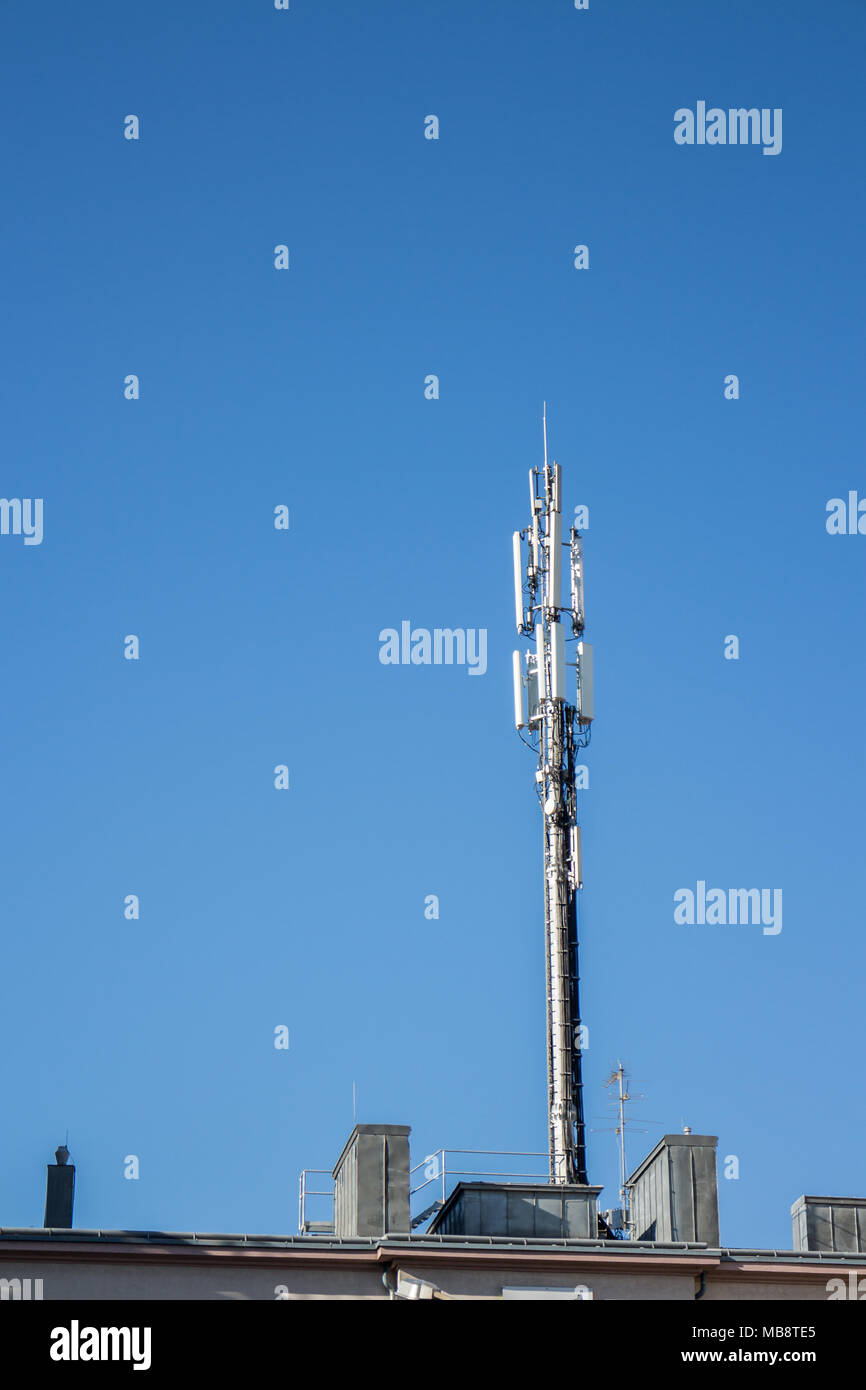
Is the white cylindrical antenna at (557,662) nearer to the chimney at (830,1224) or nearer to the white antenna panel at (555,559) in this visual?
the white antenna panel at (555,559)

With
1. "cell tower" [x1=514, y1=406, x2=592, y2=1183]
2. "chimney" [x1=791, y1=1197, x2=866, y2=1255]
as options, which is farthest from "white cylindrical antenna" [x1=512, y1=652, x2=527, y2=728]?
"chimney" [x1=791, y1=1197, x2=866, y2=1255]

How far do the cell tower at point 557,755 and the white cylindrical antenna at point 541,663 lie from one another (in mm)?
32

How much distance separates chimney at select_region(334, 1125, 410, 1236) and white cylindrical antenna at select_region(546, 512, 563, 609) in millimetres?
37628

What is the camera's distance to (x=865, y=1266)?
42156 mm

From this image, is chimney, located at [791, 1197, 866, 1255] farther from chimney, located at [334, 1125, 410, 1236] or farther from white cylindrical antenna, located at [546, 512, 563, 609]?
white cylindrical antenna, located at [546, 512, 563, 609]

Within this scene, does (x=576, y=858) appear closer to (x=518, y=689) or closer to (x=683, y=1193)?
(x=518, y=689)

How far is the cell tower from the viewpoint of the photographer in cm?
7062

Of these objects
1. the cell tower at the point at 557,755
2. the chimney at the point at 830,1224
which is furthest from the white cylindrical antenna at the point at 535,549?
the chimney at the point at 830,1224

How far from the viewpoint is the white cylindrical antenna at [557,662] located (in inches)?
3054
